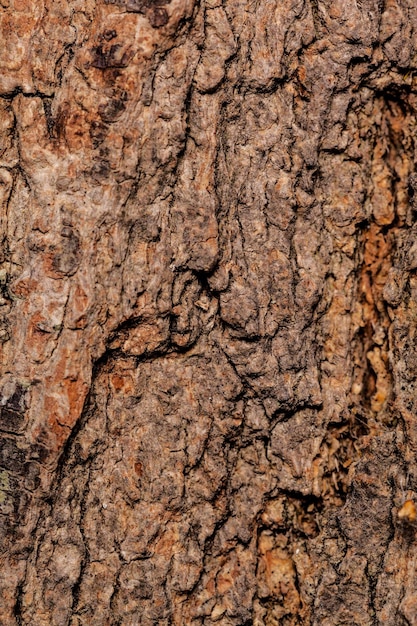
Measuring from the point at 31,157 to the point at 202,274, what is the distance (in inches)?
24.0

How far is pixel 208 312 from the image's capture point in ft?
7.30

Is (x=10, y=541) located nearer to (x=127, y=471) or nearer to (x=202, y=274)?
(x=127, y=471)

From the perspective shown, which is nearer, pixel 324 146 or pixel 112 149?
pixel 112 149

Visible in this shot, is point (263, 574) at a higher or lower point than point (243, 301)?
lower

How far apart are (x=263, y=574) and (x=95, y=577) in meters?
0.53

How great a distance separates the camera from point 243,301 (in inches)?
86.9

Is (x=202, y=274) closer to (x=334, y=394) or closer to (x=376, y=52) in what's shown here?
(x=334, y=394)

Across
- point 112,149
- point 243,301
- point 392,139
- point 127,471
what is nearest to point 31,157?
point 112,149

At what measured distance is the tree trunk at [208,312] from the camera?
6.86ft

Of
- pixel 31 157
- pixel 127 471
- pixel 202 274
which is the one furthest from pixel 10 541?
pixel 31 157

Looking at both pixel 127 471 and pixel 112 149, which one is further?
pixel 127 471

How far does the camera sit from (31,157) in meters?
2.11

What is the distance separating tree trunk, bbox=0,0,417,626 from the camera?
6.86 ft

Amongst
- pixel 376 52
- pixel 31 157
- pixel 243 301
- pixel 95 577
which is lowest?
pixel 95 577
